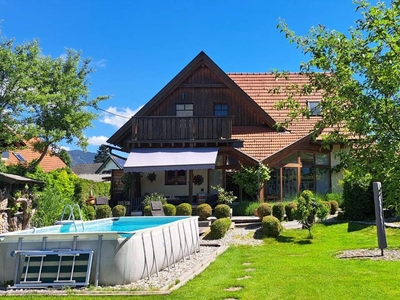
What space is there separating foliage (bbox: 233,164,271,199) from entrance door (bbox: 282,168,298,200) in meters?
2.15

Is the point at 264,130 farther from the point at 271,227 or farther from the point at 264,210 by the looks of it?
the point at 271,227

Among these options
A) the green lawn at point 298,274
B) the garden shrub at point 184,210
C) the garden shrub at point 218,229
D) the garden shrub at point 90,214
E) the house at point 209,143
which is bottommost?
the green lawn at point 298,274

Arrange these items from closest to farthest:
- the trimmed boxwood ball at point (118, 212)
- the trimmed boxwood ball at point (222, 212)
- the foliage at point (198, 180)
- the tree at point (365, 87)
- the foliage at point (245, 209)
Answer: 1. the tree at point (365, 87)
2. the trimmed boxwood ball at point (222, 212)
3. the trimmed boxwood ball at point (118, 212)
4. the foliage at point (245, 209)
5. the foliage at point (198, 180)

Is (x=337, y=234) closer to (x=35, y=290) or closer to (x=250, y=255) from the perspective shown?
(x=250, y=255)

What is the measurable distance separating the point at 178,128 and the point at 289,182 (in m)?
6.85

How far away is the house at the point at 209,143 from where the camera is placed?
73.1 feet

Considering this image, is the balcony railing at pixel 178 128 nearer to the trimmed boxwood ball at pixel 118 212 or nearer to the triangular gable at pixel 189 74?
the triangular gable at pixel 189 74

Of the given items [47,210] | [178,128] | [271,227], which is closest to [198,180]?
[178,128]

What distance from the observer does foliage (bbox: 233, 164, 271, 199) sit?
69.7 ft

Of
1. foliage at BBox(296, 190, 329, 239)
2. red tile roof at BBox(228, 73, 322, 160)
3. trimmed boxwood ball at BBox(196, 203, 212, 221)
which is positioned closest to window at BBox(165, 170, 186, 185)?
red tile roof at BBox(228, 73, 322, 160)

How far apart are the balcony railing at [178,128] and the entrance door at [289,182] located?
4.06 metres

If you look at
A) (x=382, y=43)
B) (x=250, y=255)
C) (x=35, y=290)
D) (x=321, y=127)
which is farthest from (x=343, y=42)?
(x=250, y=255)

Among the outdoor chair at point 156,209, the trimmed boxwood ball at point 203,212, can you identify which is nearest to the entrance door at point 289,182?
the trimmed boxwood ball at point 203,212

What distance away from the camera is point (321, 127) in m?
5.25
